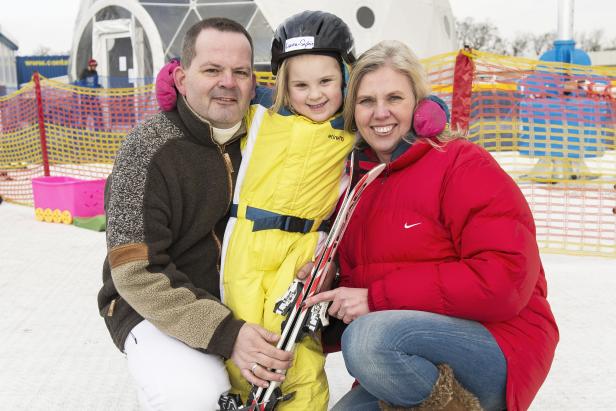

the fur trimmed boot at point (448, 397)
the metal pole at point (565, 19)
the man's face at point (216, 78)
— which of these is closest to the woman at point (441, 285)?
the fur trimmed boot at point (448, 397)

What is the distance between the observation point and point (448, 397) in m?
1.76

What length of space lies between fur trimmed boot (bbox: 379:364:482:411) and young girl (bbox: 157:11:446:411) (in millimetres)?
510

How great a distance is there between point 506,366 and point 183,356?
105cm

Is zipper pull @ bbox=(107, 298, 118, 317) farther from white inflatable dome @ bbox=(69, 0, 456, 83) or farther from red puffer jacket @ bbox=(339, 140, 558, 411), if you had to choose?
white inflatable dome @ bbox=(69, 0, 456, 83)

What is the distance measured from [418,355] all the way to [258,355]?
508 mm

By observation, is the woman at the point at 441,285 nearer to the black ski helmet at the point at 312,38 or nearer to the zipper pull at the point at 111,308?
the black ski helmet at the point at 312,38

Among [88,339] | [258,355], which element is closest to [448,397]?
[258,355]

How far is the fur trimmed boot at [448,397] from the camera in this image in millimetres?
1758

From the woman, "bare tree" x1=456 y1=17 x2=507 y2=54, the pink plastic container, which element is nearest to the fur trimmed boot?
the woman

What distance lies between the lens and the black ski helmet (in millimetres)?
2266

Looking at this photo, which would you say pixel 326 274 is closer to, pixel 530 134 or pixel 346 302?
pixel 346 302

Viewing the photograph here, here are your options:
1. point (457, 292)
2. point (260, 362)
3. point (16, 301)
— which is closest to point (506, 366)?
point (457, 292)

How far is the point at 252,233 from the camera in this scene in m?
2.10

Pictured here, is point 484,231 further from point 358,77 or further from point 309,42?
point 309,42
